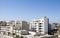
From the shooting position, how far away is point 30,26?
1080 centimetres

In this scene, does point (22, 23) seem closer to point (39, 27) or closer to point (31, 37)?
point (39, 27)

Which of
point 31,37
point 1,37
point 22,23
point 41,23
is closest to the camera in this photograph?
point 31,37

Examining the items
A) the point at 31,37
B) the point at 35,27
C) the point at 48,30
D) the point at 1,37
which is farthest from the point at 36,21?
the point at 31,37

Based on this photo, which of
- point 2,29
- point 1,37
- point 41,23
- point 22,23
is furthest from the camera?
point 2,29

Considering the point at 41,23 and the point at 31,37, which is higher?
the point at 41,23

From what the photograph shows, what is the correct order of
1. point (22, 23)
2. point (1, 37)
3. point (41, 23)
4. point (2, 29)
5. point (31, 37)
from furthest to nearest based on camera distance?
1. point (2, 29)
2. point (22, 23)
3. point (41, 23)
4. point (1, 37)
5. point (31, 37)

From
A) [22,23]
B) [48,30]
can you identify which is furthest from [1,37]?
[48,30]

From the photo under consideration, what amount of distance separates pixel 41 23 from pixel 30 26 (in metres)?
1.67

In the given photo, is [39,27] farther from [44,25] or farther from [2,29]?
[2,29]

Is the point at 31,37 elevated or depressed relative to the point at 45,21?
depressed

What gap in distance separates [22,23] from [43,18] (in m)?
2.33

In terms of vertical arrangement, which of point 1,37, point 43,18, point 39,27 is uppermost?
point 43,18

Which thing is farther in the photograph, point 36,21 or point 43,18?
point 36,21

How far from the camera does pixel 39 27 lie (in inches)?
370
